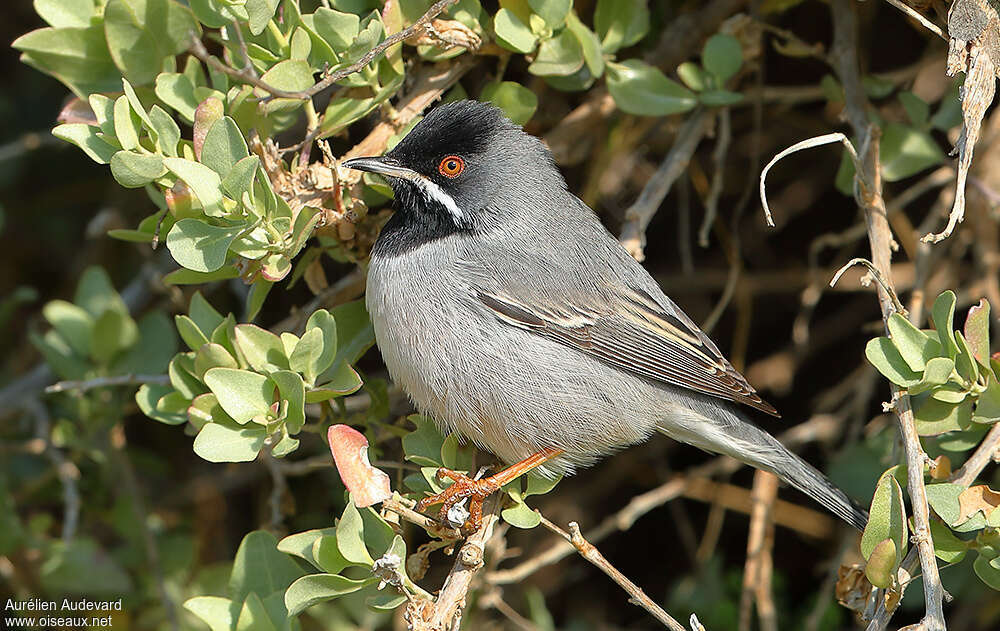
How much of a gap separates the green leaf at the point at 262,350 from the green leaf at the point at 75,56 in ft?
2.82

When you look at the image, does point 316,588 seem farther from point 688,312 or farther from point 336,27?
point 688,312

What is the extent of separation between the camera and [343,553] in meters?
2.22

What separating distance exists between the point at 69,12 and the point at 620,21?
63.3 inches

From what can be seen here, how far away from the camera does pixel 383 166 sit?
110 inches

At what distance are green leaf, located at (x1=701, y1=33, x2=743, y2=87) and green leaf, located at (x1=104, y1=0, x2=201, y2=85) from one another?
158 centimetres

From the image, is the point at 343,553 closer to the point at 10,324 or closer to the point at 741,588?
the point at 741,588

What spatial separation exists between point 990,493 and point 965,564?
4.21ft

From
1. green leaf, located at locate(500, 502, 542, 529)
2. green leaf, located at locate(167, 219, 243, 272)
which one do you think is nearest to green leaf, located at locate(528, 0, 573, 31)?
green leaf, located at locate(167, 219, 243, 272)

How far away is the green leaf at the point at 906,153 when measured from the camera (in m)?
3.11

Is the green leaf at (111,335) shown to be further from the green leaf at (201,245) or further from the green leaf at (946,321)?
the green leaf at (946,321)

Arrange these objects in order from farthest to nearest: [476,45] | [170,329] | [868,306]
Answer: [868,306] < [170,329] < [476,45]

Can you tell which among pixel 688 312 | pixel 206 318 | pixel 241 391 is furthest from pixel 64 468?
pixel 688 312

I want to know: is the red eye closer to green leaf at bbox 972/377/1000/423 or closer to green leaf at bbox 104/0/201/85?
green leaf at bbox 104/0/201/85

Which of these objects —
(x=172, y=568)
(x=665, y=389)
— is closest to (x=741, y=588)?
(x=665, y=389)
